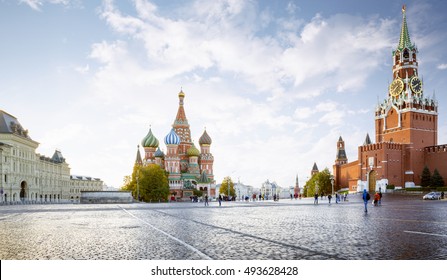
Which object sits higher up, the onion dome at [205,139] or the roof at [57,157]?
the onion dome at [205,139]

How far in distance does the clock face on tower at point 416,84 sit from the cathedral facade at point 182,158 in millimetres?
51496

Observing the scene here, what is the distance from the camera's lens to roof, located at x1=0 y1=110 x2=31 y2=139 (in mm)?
70500

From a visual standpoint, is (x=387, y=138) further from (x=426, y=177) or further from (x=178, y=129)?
(x=178, y=129)

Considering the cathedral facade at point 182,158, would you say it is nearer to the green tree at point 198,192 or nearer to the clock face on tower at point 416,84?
the green tree at point 198,192

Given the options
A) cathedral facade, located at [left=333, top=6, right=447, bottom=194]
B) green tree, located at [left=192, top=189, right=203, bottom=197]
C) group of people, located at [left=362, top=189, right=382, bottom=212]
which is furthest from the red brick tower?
group of people, located at [left=362, top=189, right=382, bottom=212]

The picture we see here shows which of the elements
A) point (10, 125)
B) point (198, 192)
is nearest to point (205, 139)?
point (198, 192)

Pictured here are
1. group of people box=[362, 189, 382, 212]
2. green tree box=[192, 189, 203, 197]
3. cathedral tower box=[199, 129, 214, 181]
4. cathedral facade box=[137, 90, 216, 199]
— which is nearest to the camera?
group of people box=[362, 189, 382, 212]

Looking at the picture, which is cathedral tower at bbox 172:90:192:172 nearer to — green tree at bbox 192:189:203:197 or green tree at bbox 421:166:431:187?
green tree at bbox 192:189:203:197

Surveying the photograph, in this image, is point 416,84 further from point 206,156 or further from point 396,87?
point 206,156

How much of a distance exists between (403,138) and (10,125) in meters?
75.4

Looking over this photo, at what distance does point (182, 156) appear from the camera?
109 m

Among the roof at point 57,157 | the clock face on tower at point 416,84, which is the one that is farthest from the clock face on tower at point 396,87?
the roof at point 57,157

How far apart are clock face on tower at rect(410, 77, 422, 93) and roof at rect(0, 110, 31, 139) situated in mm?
77272

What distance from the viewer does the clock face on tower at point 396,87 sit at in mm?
84812
